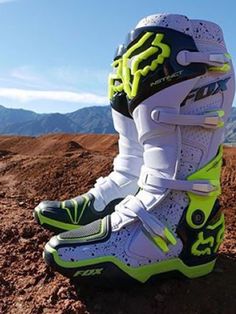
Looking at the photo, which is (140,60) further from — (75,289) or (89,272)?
(75,289)

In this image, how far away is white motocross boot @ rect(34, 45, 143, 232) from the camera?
283cm

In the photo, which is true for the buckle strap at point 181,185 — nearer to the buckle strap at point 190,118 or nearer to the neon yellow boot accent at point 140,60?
the buckle strap at point 190,118

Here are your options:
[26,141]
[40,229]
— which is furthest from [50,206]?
[26,141]

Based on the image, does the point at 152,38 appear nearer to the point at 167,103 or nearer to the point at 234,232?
the point at 167,103

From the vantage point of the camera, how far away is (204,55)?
2236 millimetres

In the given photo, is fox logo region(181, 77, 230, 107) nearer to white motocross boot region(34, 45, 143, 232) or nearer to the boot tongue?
the boot tongue

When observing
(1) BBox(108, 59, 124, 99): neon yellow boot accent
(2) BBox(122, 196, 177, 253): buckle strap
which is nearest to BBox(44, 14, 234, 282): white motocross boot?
(2) BBox(122, 196, 177, 253): buckle strap

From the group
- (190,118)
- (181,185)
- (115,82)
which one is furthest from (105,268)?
(115,82)

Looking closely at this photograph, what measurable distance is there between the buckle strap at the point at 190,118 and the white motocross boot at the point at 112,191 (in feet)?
1.89

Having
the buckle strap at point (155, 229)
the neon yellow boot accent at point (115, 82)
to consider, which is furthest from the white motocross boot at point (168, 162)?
the neon yellow boot accent at point (115, 82)

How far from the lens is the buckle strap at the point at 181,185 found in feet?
7.42

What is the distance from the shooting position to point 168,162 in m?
2.28

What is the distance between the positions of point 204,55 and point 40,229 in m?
1.53

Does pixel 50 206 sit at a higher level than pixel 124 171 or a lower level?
lower
